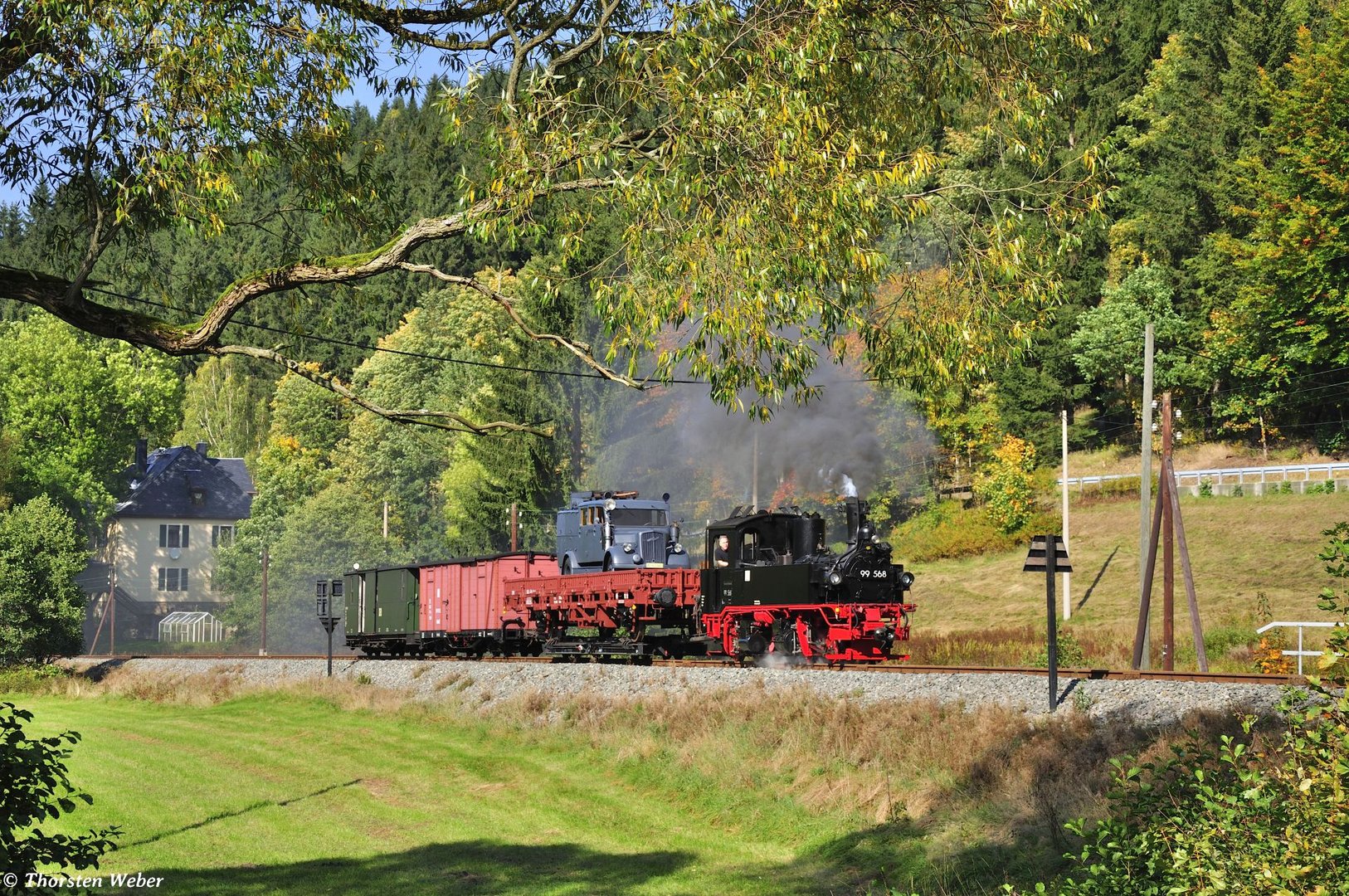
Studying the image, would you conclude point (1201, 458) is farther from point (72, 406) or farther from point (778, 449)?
point (72, 406)

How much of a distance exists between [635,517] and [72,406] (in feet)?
212

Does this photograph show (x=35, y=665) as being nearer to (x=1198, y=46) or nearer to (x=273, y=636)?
(x=273, y=636)

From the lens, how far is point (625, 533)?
30.9 metres

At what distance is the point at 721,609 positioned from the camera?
27.6 metres

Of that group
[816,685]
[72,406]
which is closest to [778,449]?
[816,685]

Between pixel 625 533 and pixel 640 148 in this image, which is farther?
pixel 625 533

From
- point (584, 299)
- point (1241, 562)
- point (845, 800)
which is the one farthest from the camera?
point (584, 299)

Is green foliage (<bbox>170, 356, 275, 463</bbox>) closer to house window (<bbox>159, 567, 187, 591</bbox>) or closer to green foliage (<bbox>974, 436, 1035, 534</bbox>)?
house window (<bbox>159, 567, 187, 591</bbox>)

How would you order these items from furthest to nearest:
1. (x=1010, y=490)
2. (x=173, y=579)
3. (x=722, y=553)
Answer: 1. (x=173, y=579)
2. (x=1010, y=490)
3. (x=722, y=553)

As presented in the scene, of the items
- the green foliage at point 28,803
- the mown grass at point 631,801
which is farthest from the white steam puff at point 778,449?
the green foliage at point 28,803

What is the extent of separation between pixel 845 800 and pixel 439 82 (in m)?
10.3

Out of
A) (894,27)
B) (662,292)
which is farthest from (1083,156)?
(662,292)

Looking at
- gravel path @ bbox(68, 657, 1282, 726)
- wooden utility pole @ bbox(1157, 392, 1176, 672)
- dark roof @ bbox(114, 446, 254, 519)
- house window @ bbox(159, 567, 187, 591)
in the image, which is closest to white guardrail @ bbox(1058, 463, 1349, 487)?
wooden utility pole @ bbox(1157, 392, 1176, 672)

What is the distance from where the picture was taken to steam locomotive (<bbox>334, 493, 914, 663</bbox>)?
2584 cm
